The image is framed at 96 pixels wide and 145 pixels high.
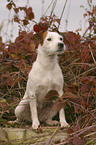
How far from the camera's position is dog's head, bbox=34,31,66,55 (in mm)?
2600

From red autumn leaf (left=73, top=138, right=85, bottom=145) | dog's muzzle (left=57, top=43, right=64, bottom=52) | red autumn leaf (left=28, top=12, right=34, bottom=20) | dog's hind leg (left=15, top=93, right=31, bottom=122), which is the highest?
red autumn leaf (left=28, top=12, right=34, bottom=20)

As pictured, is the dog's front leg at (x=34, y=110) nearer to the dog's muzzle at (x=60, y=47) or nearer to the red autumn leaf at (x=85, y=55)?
the dog's muzzle at (x=60, y=47)

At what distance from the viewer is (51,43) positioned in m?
2.65

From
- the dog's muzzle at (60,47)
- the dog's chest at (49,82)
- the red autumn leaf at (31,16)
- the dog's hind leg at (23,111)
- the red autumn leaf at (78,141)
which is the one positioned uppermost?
the red autumn leaf at (31,16)

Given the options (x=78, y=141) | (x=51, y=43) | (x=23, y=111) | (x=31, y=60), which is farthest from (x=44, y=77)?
(x=31, y=60)

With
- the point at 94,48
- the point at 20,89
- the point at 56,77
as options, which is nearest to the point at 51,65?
the point at 56,77

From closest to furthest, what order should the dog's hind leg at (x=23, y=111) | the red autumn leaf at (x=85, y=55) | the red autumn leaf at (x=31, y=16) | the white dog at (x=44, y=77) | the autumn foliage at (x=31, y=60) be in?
the white dog at (x=44, y=77) < the dog's hind leg at (x=23, y=111) < the autumn foliage at (x=31, y=60) < the red autumn leaf at (x=85, y=55) < the red autumn leaf at (x=31, y=16)

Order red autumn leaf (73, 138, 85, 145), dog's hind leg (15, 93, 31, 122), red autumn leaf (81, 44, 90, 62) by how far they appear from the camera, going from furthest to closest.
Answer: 1. red autumn leaf (81, 44, 90, 62)
2. dog's hind leg (15, 93, 31, 122)
3. red autumn leaf (73, 138, 85, 145)

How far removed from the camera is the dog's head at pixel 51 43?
2.60 metres

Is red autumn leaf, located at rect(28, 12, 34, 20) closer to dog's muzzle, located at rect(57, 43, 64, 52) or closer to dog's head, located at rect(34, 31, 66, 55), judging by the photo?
dog's head, located at rect(34, 31, 66, 55)

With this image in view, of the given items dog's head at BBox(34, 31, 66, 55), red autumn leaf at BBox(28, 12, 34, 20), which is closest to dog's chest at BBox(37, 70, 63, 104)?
dog's head at BBox(34, 31, 66, 55)

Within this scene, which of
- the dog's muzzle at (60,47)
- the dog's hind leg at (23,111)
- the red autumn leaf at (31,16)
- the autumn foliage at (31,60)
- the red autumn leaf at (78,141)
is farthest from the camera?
the red autumn leaf at (31,16)

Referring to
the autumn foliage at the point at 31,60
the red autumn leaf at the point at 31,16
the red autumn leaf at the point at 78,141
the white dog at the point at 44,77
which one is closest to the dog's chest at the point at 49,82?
the white dog at the point at 44,77

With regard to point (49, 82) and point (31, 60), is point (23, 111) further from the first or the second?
point (31, 60)
